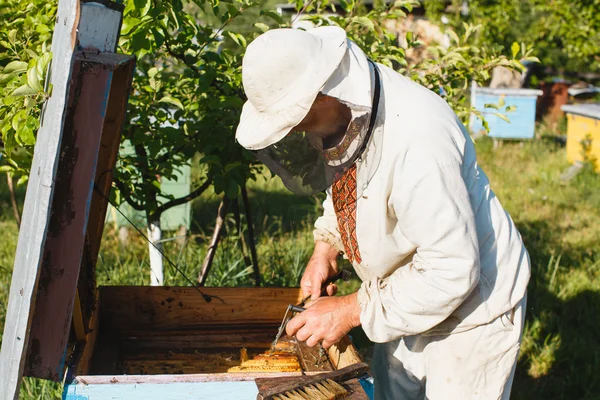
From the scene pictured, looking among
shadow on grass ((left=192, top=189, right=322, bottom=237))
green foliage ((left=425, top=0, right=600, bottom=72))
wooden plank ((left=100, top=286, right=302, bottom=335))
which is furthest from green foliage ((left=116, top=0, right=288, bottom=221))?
green foliage ((left=425, top=0, right=600, bottom=72))

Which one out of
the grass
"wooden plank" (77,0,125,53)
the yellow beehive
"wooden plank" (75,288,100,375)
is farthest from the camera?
the yellow beehive

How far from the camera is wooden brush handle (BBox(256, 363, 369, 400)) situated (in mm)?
1586

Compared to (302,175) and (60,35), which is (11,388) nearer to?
(60,35)

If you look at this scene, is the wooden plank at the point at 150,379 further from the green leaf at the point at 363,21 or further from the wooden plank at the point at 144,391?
the green leaf at the point at 363,21

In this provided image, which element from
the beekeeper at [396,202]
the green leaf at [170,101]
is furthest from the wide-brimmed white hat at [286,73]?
the green leaf at [170,101]

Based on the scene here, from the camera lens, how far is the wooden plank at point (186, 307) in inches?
99.6

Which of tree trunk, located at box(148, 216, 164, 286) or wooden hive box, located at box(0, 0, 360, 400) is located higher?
wooden hive box, located at box(0, 0, 360, 400)

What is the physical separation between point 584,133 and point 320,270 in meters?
5.96

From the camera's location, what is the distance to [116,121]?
2037 millimetres

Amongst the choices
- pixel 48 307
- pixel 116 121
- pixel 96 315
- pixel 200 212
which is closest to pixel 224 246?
pixel 200 212

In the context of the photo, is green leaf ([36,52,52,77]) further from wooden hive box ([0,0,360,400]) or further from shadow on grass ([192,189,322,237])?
shadow on grass ([192,189,322,237])

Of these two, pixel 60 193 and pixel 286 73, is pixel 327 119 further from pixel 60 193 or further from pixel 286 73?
pixel 60 193

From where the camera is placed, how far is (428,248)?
1669mm

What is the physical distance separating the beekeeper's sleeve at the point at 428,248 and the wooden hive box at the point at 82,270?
0.33 meters
